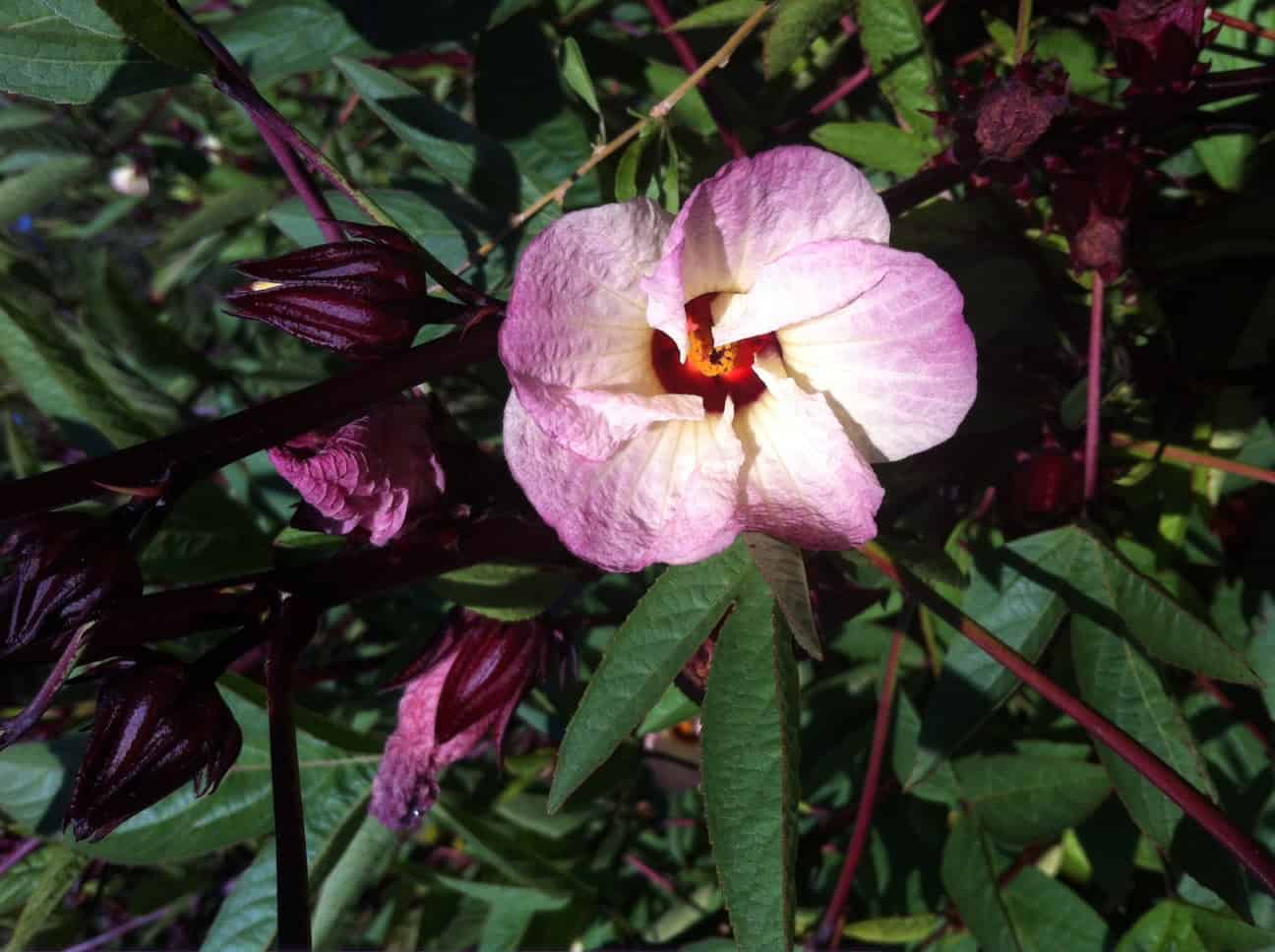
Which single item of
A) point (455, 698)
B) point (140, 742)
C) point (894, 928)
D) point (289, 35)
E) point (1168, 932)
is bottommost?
point (894, 928)

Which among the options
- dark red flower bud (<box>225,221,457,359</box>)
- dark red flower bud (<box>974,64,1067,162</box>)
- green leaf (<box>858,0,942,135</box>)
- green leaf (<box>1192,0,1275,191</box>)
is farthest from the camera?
green leaf (<box>1192,0,1275,191</box>)

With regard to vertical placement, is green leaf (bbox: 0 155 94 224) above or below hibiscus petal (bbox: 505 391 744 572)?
above

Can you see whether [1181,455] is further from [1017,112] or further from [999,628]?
[1017,112]

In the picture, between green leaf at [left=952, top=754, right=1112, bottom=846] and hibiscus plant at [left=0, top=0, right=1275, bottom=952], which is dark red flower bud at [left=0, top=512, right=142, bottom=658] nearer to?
hibiscus plant at [left=0, top=0, right=1275, bottom=952]

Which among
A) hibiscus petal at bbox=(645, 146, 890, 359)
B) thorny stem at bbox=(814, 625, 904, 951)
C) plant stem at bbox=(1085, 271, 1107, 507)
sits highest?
hibiscus petal at bbox=(645, 146, 890, 359)

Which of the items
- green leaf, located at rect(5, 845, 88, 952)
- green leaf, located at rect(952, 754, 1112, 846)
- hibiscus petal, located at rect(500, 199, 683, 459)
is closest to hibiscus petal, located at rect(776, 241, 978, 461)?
hibiscus petal, located at rect(500, 199, 683, 459)

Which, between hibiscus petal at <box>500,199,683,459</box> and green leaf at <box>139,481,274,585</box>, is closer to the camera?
hibiscus petal at <box>500,199,683,459</box>

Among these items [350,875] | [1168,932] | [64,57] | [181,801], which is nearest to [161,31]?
[64,57]
